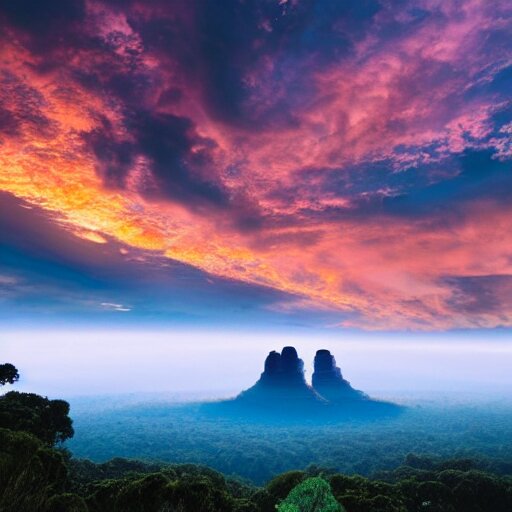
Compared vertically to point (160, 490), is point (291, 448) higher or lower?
lower

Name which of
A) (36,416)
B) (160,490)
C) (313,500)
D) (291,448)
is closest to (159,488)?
(160,490)

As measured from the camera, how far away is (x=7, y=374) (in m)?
41.6

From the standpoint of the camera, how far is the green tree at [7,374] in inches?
1628

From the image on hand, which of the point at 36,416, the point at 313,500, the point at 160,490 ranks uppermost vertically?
the point at 36,416

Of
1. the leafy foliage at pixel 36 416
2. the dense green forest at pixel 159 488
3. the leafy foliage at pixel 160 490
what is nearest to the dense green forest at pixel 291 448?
the leafy foliage at pixel 160 490

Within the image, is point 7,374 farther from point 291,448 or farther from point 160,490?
point 291,448

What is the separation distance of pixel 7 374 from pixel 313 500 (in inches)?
1558

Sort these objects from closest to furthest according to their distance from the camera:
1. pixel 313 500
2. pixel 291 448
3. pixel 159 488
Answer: pixel 159 488, pixel 313 500, pixel 291 448

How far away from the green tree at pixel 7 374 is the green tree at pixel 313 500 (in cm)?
3736

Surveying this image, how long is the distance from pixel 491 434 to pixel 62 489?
232 m

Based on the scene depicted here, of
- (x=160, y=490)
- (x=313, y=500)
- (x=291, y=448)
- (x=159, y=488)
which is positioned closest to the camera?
(x=160, y=490)

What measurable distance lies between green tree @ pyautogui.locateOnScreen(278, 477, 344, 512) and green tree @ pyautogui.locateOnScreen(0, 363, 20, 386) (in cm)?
3736

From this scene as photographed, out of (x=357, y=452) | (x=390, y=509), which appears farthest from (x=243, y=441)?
(x=390, y=509)

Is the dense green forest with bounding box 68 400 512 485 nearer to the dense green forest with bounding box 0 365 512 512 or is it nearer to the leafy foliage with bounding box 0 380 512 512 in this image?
the leafy foliage with bounding box 0 380 512 512
